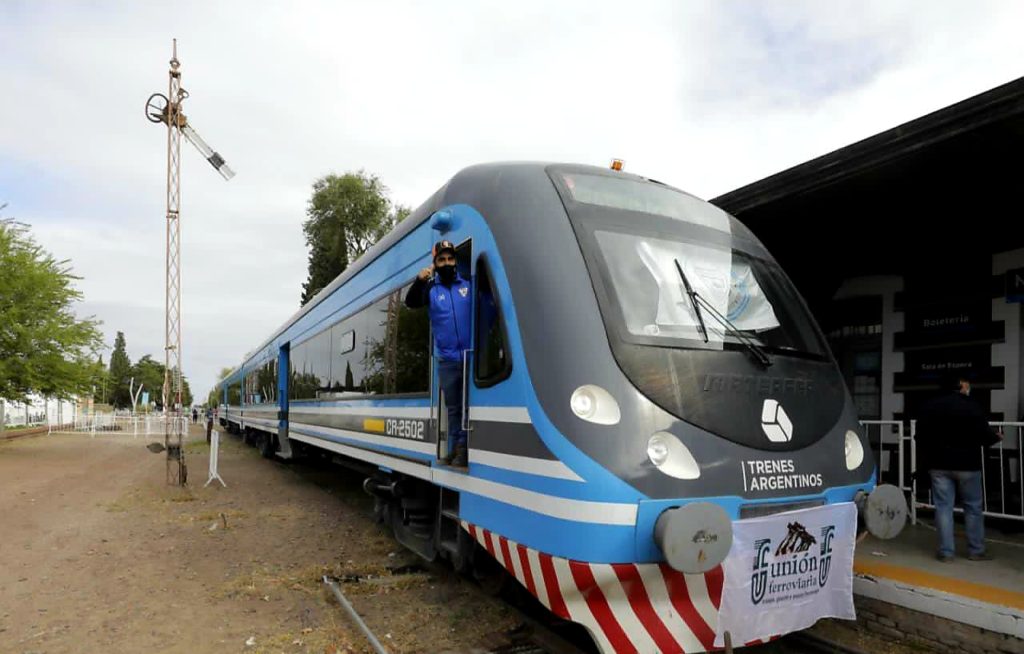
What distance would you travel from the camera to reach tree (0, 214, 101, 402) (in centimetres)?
1945

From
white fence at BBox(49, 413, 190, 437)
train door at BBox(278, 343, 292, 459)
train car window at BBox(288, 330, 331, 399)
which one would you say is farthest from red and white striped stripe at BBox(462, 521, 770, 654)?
white fence at BBox(49, 413, 190, 437)

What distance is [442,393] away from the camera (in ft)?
15.8

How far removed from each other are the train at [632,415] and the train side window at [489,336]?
0.6 inches

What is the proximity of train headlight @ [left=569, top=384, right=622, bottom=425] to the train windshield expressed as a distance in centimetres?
37

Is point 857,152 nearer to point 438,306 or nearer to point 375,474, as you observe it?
point 438,306

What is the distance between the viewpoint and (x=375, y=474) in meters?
6.97

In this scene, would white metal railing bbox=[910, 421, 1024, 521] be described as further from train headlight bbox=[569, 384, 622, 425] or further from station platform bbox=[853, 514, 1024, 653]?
train headlight bbox=[569, 384, 622, 425]

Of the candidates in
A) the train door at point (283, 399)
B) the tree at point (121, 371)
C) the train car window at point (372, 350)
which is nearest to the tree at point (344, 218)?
the train door at point (283, 399)

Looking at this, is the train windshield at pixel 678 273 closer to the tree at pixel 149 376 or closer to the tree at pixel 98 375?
the tree at pixel 98 375

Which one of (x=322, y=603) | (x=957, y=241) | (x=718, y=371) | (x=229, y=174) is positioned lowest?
(x=322, y=603)

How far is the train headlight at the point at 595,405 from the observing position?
135 inches

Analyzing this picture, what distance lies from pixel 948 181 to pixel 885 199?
61 cm

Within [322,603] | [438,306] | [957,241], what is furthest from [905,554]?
[322,603]

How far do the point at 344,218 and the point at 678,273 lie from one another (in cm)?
4208
